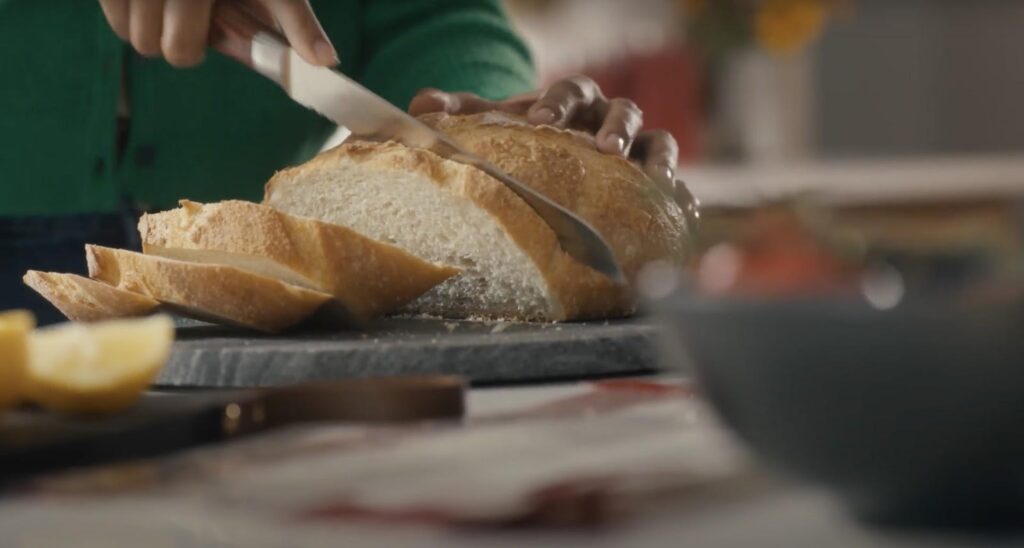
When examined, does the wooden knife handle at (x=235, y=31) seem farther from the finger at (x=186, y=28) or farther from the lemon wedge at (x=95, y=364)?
the lemon wedge at (x=95, y=364)

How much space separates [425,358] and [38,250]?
138cm

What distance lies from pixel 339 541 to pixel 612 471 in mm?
168

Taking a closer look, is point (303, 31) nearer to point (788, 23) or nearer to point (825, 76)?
point (788, 23)

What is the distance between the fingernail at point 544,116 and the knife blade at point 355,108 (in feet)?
0.76

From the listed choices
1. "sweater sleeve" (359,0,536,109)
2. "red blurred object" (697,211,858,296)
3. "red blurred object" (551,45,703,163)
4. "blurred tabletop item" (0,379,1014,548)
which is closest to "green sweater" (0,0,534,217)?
"sweater sleeve" (359,0,536,109)

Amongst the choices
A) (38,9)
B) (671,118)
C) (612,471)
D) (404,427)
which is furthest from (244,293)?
(671,118)

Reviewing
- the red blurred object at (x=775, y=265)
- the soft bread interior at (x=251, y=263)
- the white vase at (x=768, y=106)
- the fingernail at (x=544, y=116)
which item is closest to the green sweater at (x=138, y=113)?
the fingernail at (x=544, y=116)

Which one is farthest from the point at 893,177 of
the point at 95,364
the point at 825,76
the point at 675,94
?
the point at 95,364

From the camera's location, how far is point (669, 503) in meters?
0.60

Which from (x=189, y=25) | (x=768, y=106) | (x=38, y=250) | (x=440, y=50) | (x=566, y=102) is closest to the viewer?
(x=189, y=25)

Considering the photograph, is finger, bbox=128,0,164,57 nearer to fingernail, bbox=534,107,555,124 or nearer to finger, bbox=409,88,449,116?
finger, bbox=409,88,449,116

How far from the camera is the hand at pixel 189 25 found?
1.64 meters

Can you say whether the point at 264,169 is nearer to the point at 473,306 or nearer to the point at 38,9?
the point at 38,9

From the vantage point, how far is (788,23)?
535cm
